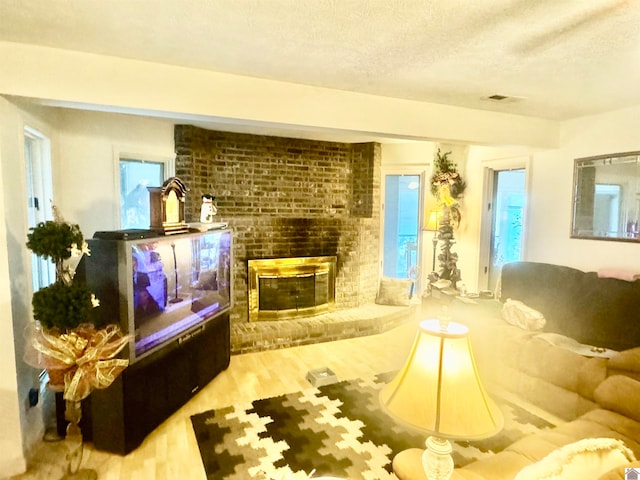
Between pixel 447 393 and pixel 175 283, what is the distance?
2272 mm

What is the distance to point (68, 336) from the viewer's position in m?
2.03

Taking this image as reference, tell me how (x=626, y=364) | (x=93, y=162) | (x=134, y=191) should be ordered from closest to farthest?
(x=626, y=364) → (x=93, y=162) → (x=134, y=191)

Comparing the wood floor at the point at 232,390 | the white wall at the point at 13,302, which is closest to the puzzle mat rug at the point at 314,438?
the wood floor at the point at 232,390

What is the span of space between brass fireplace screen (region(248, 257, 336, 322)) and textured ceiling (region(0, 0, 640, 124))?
2.46m

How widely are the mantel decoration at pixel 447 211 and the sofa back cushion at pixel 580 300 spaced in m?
0.91

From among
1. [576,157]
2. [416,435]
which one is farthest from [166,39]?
[576,157]

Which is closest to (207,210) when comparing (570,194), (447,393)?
(447,393)

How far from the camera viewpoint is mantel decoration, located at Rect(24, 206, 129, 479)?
6.42 ft

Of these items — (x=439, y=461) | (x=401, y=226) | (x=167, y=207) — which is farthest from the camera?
(x=401, y=226)

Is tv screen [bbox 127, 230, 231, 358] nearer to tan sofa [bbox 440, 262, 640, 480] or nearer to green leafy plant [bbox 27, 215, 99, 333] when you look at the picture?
green leafy plant [bbox 27, 215, 99, 333]

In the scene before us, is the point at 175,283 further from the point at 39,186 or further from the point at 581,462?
the point at 581,462

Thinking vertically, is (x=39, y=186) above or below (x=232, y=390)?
above

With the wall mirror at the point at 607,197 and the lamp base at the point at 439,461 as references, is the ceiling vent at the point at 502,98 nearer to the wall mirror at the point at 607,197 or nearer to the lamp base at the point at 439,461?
the wall mirror at the point at 607,197

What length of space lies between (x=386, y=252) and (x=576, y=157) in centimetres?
269
